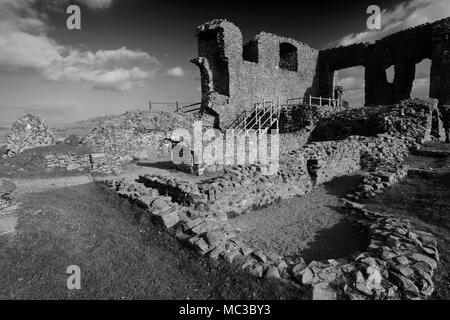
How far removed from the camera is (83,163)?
14086mm

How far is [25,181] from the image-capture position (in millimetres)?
11664

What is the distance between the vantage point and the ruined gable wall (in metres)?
23.3

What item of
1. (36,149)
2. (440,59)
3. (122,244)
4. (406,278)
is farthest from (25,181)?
(440,59)

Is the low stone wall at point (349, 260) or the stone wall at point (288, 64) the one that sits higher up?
the stone wall at point (288, 64)

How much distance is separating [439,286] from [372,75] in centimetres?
2841

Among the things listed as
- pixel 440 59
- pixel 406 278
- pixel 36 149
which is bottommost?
pixel 406 278

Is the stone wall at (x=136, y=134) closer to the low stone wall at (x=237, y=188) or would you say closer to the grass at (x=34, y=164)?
the grass at (x=34, y=164)

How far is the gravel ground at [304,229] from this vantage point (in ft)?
21.0

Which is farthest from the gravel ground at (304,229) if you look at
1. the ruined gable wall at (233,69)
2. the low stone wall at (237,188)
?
the ruined gable wall at (233,69)

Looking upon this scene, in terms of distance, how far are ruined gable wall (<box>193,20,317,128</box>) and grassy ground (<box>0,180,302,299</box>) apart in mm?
17487

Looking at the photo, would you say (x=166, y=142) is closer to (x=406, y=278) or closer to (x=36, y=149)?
(x=36, y=149)

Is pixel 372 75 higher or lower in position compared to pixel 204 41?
lower

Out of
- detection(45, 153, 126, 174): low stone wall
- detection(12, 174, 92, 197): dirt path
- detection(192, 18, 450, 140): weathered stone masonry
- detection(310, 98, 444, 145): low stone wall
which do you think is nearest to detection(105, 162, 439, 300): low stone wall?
detection(12, 174, 92, 197): dirt path

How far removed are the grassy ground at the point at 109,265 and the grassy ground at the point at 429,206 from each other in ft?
9.72
